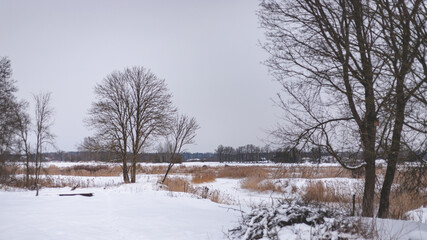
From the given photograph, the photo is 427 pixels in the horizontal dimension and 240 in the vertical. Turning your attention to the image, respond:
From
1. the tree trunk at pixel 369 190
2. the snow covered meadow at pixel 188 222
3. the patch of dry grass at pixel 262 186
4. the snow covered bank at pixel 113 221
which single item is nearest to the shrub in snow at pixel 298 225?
the snow covered meadow at pixel 188 222

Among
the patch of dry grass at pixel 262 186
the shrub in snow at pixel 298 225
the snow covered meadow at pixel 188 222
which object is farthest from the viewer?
the patch of dry grass at pixel 262 186

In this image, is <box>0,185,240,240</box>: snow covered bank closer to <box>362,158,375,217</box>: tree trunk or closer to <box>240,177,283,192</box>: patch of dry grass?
<box>362,158,375,217</box>: tree trunk

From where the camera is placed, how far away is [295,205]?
17.2 feet

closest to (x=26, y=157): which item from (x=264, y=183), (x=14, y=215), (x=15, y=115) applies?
(x=15, y=115)

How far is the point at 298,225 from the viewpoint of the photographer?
4.59m

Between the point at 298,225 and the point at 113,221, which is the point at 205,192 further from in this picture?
the point at 298,225

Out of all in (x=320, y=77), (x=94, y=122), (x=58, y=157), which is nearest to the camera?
(x=320, y=77)

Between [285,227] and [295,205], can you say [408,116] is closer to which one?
[295,205]

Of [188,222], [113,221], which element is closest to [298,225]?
[188,222]

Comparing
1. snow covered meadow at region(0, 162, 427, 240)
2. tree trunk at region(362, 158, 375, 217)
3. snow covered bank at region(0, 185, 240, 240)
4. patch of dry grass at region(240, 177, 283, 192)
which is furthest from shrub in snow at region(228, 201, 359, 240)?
patch of dry grass at region(240, 177, 283, 192)

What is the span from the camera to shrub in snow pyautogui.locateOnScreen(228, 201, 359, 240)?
14.0 ft

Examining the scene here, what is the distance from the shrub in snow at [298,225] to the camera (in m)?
4.26

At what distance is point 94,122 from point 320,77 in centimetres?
1687

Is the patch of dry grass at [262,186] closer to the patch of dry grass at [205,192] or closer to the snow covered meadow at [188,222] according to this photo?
the patch of dry grass at [205,192]
